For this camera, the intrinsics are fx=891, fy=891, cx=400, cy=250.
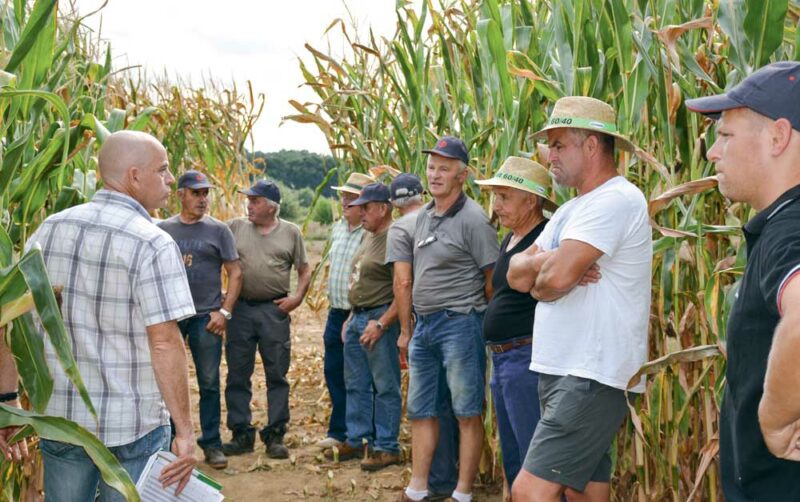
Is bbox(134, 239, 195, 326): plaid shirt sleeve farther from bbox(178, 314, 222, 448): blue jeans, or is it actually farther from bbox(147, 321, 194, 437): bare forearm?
bbox(178, 314, 222, 448): blue jeans

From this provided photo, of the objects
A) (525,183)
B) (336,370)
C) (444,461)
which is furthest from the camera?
(336,370)

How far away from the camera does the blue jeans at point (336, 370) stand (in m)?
6.40

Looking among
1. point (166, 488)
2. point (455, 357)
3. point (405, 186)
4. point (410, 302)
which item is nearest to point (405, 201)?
point (405, 186)

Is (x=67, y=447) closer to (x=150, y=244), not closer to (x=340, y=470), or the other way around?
(x=150, y=244)

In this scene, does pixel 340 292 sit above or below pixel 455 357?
above

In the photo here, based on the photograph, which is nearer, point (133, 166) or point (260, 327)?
point (133, 166)

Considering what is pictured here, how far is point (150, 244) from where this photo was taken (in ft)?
9.21

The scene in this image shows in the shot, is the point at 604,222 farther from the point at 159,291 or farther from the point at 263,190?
the point at 263,190

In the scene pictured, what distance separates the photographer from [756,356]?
1.84 meters

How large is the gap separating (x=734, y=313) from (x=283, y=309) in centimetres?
475

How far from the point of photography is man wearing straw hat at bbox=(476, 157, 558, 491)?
3.75 meters

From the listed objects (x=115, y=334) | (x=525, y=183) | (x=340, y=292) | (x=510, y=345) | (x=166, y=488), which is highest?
(x=525, y=183)

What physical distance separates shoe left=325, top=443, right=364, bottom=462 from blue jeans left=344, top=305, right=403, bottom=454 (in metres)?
0.04

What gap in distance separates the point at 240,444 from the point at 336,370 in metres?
0.86
